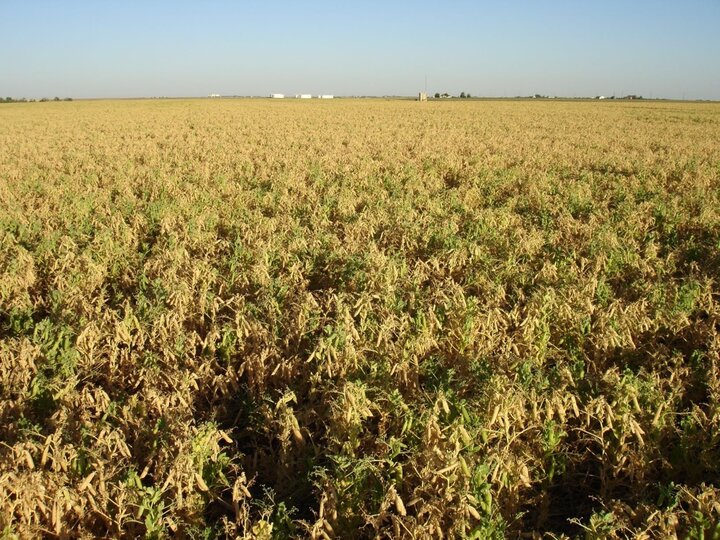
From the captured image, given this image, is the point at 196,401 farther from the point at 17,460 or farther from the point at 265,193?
the point at 265,193

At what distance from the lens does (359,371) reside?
4039mm

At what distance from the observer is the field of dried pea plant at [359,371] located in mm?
2783

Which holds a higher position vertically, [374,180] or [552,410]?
[374,180]

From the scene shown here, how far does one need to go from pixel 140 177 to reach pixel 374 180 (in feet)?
17.8

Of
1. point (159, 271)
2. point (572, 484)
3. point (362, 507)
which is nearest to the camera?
point (362, 507)

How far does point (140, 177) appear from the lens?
11.6 meters

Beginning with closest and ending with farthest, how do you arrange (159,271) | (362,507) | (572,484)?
(362,507), (572,484), (159,271)

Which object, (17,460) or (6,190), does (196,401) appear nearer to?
(17,460)

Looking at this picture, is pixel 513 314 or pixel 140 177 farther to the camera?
pixel 140 177

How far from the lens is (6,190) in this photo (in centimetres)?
996

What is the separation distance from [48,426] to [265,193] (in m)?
7.10

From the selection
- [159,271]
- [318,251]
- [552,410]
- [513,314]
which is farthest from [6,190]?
[552,410]

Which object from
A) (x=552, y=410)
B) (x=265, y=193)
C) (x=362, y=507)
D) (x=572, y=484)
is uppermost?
(x=265, y=193)

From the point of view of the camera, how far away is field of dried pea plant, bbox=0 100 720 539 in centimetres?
278
